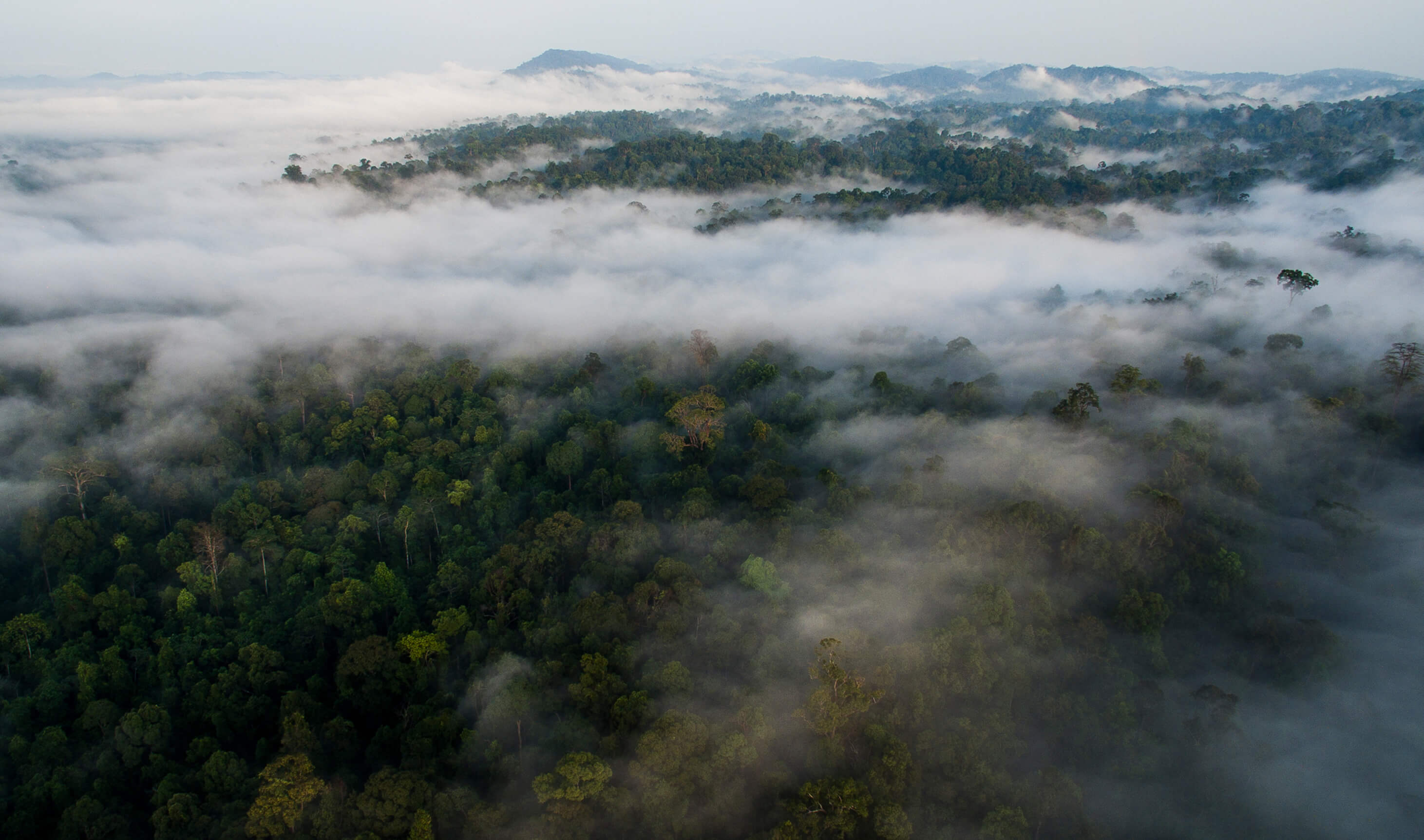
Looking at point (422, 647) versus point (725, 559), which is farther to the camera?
point (725, 559)

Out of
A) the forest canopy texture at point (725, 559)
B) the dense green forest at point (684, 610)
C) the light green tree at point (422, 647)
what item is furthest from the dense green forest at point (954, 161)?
the light green tree at point (422, 647)

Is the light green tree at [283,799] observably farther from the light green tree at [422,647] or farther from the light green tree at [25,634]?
the light green tree at [25,634]

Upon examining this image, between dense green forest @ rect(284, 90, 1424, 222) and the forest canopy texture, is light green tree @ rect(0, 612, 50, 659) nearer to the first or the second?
A: the forest canopy texture

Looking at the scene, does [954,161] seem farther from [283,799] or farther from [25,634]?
[283,799]

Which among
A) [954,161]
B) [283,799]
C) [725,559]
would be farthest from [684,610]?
[954,161]

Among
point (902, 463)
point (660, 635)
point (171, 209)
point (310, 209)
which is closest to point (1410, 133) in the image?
point (902, 463)

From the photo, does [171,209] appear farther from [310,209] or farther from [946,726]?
[946,726]

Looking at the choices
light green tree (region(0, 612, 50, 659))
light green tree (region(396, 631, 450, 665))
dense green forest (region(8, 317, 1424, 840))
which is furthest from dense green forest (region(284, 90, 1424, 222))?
light green tree (region(0, 612, 50, 659))
